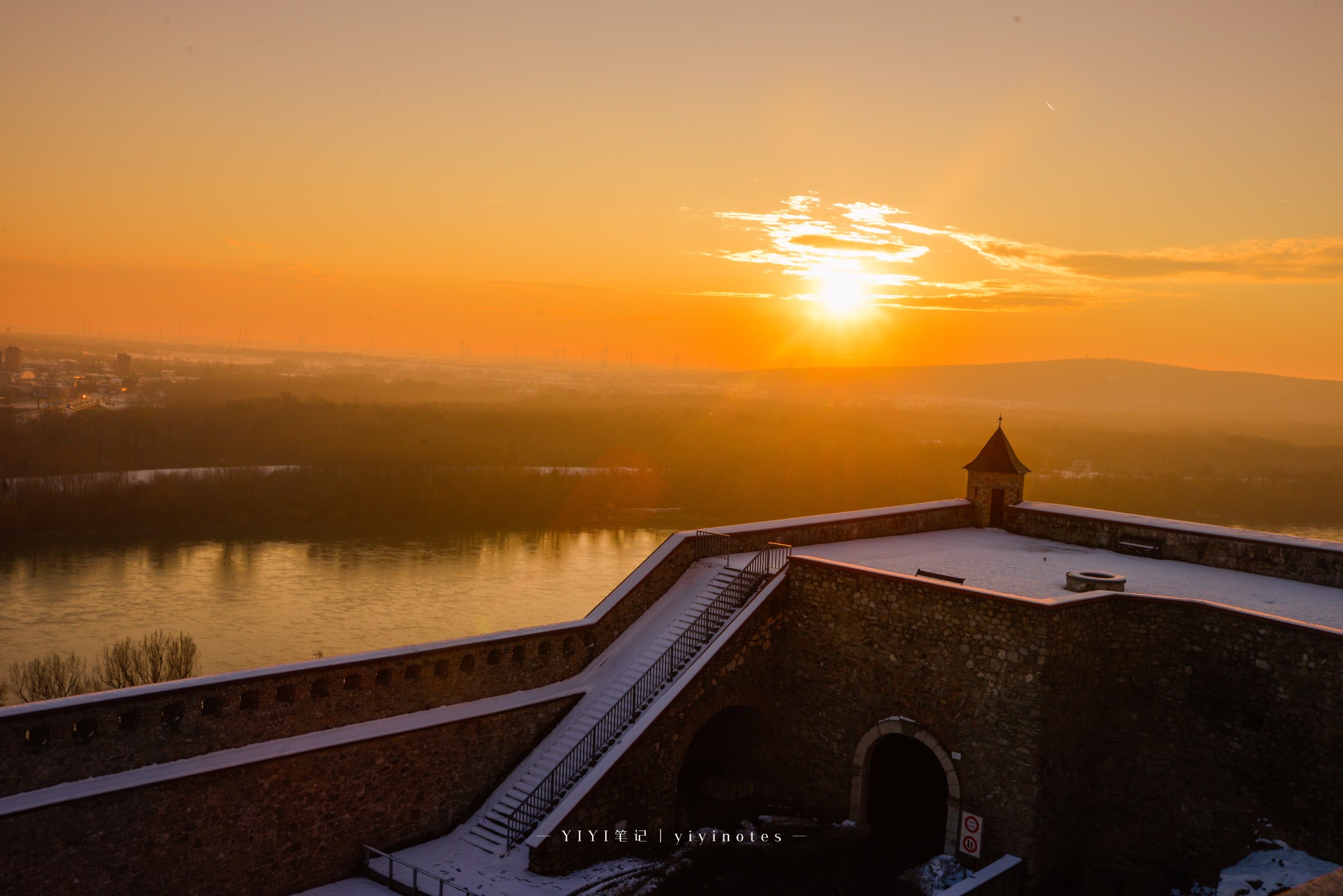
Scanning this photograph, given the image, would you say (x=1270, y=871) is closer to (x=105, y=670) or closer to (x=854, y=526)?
(x=854, y=526)

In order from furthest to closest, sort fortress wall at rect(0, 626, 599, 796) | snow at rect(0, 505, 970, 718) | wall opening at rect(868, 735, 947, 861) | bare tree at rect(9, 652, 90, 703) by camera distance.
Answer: bare tree at rect(9, 652, 90, 703)
wall opening at rect(868, 735, 947, 861)
snow at rect(0, 505, 970, 718)
fortress wall at rect(0, 626, 599, 796)

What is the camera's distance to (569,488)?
59.3 metres

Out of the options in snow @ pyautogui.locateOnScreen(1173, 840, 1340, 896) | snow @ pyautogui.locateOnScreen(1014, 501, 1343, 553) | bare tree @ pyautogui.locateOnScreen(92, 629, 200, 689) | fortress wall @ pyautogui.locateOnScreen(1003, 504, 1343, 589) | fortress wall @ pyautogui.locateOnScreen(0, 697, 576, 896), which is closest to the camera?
fortress wall @ pyautogui.locateOnScreen(0, 697, 576, 896)

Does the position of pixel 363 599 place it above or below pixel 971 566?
below

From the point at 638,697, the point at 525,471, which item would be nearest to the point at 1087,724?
the point at 638,697

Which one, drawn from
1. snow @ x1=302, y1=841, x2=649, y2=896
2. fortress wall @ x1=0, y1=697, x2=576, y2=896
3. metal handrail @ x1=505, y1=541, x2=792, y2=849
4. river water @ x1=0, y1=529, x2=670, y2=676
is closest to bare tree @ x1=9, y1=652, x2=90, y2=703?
river water @ x1=0, y1=529, x2=670, y2=676

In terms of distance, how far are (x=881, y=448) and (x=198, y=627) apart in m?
62.4

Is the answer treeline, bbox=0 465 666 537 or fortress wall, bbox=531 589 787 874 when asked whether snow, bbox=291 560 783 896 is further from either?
treeline, bbox=0 465 666 537

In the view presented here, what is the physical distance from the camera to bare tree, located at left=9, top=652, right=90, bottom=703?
71.2 feet

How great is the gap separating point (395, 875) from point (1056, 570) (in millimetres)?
10139

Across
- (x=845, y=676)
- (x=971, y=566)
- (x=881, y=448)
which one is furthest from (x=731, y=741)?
(x=881, y=448)

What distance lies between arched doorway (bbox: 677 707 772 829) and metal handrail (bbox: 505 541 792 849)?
1.32 m

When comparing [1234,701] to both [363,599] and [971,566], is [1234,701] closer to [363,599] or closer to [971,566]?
[971,566]

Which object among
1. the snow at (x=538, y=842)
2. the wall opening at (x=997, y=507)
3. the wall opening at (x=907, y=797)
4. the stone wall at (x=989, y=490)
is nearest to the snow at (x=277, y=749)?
the snow at (x=538, y=842)
